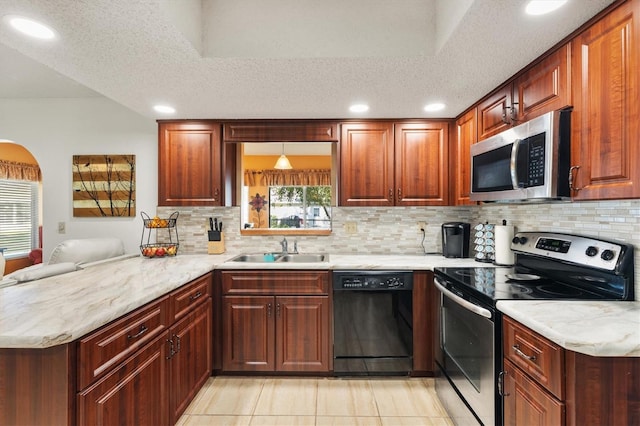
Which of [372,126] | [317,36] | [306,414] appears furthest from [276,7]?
[306,414]

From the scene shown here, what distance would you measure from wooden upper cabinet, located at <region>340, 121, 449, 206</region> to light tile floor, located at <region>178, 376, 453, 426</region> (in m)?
1.42

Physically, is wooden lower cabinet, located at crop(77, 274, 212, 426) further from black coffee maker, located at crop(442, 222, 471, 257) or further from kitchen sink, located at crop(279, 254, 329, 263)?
black coffee maker, located at crop(442, 222, 471, 257)

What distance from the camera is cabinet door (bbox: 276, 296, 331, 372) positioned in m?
2.41

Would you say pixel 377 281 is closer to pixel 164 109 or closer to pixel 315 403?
pixel 315 403

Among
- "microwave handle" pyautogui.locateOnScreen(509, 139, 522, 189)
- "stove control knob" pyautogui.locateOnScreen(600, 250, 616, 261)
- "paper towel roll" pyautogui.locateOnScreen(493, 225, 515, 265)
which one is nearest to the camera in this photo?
"stove control knob" pyautogui.locateOnScreen(600, 250, 616, 261)

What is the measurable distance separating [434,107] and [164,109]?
2144mm

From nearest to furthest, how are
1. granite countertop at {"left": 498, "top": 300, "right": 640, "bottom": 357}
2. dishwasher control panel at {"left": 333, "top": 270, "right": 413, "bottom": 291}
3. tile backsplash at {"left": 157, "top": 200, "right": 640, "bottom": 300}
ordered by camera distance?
granite countertop at {"left": 498, "top": 300, "right": 640, "bottom": 357} < dishwasher control panel at {"left": 333, "top": 270, "right": 413, "bottom": 291} < tile backsplash at {"left": 157, "top": 200, "right": 640, "bottom": 300}

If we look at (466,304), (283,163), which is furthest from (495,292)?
(283,163)

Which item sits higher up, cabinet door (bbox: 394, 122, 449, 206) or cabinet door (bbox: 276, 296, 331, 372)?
cabinet door (bbox: 394, 122, 449, 206)

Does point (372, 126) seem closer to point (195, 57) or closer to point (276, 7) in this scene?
point (276, 7)

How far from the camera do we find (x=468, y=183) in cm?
250

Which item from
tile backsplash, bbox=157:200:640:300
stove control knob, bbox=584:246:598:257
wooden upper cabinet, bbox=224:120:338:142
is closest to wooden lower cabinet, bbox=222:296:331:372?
tile backsplash, bbox=157:200:640:300

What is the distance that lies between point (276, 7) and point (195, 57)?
518 millimetres

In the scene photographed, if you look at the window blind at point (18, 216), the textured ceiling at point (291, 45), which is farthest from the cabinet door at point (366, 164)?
the window blind at point (18, 216)
